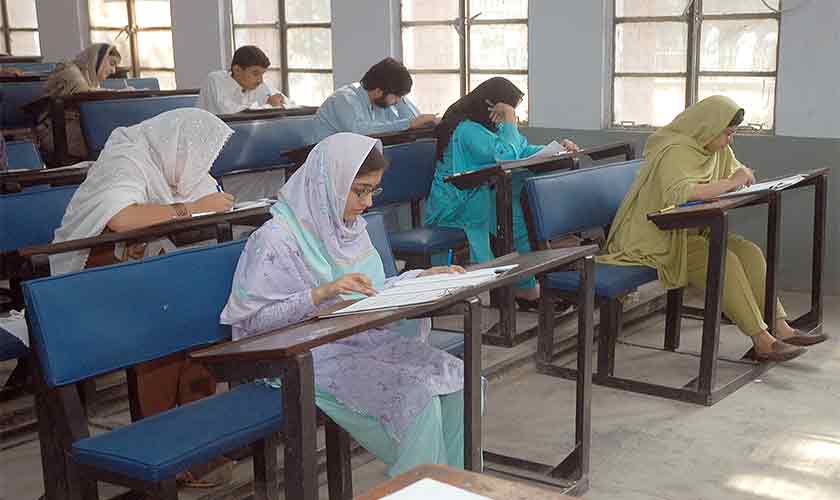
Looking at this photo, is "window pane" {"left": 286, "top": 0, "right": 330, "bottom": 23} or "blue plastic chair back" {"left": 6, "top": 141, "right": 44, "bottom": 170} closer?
"blue plastic chair back" {"left": 6, "top": 141, "right": 44, "bottom": 170}

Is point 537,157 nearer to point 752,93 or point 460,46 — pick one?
point 752,93

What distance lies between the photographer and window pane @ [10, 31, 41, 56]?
9031mm

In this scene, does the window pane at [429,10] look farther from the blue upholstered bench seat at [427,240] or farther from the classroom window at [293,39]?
the blue upholstered bench seat at [427,240]

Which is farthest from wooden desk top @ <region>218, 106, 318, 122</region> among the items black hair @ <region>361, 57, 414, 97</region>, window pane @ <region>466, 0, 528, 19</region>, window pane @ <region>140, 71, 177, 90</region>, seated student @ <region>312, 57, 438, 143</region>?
window pane @ <region>140, 71, 177, 90</region>

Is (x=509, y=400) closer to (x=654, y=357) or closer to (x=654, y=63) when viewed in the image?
(x=654, y=357)

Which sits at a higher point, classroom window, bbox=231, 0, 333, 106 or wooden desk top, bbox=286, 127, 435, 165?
classroom window, bbox=231, 0, 333, 106

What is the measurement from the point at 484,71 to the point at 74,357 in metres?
4.31

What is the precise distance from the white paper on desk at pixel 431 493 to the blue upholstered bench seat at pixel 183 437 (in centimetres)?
86

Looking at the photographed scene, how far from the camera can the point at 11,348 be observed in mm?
2863

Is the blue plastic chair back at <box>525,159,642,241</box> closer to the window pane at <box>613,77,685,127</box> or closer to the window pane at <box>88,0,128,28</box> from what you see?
the window pane at <box>613,77,685,127</box>

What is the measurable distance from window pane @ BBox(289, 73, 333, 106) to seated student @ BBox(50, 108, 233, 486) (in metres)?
3.43

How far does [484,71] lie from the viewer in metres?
6.16

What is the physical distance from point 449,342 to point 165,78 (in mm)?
5770

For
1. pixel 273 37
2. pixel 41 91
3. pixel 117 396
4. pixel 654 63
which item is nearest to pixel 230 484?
pixel 117 396
